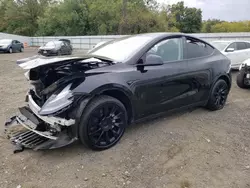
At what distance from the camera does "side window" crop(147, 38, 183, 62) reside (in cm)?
380

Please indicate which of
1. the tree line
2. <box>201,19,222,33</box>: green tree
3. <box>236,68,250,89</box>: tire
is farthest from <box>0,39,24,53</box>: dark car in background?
<box>201,19,222,33</box>: green tree

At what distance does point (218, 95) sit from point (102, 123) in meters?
2.65

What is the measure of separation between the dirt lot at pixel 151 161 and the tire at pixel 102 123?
5.9 inches

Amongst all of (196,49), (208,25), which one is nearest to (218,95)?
(196,49)

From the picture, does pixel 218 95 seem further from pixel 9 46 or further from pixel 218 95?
pixel 9 46

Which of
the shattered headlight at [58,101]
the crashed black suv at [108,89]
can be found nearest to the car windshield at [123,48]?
the crashed black suv at [108,89]

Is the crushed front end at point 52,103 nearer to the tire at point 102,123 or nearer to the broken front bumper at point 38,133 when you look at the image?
the broken front bumper at point 38,133

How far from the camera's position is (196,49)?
4.35m

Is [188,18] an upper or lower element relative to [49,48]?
upper

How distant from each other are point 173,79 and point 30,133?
225 cm

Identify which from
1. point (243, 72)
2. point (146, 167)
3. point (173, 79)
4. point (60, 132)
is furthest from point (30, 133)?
point (243, 72)

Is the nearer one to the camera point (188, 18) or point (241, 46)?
point (241, 46)

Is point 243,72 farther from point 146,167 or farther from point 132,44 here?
point 146,167

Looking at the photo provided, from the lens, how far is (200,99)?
4414 mm
